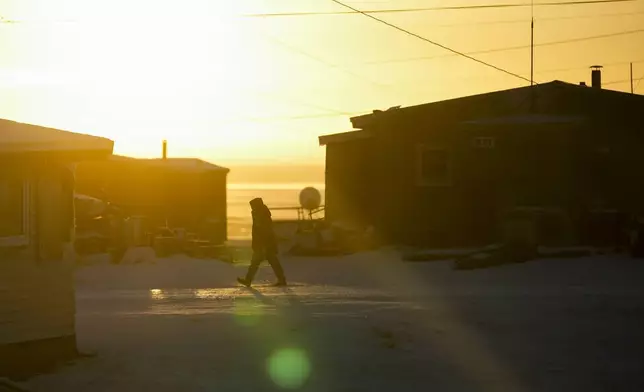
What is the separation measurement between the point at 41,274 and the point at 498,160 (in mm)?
21490

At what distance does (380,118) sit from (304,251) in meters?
4.85

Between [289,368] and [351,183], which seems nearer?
[289,368]

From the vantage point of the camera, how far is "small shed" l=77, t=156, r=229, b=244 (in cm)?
4609

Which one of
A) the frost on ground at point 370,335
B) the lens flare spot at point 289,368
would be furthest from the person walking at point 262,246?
the lens flare spot at point 289,368

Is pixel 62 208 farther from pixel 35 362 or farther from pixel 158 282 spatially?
pixel 158 282

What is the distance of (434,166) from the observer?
1220 inches

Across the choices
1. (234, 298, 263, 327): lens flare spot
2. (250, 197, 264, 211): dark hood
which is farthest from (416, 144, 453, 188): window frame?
(234, 298, 263, 327): lens flare spot

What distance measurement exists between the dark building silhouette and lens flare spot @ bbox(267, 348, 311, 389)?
1900 cm

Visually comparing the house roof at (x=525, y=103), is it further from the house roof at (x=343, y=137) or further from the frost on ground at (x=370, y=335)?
the frost on ground at (x=370, y=335)

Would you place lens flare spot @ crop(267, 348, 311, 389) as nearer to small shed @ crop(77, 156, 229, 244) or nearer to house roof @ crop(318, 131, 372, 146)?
house roof @ crop(318, 131, 372, 146)

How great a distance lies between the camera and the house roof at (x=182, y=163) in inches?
1930

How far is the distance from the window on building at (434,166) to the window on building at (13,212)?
20.9m

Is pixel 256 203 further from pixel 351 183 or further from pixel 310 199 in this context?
pixel 310 199

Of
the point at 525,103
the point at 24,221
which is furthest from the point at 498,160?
the point at 24,221
